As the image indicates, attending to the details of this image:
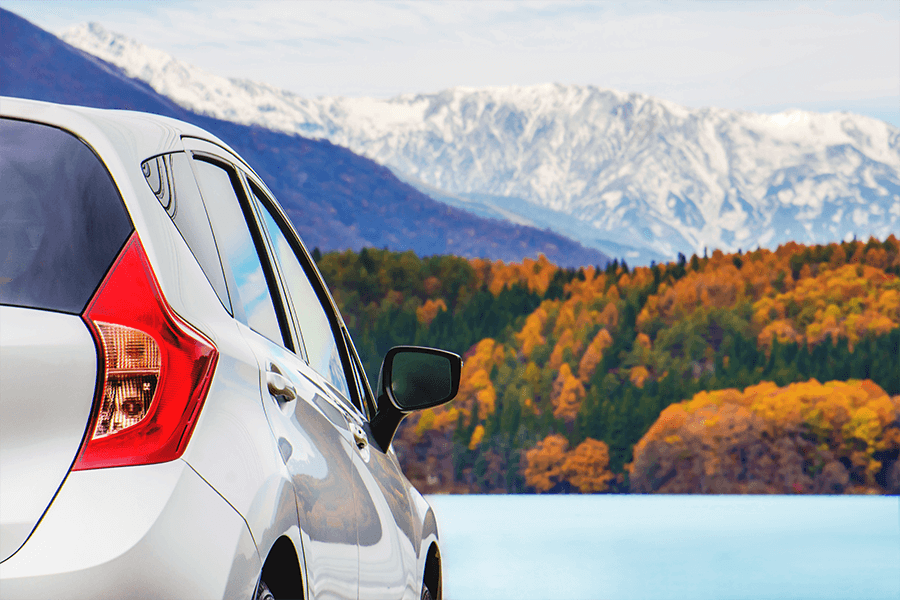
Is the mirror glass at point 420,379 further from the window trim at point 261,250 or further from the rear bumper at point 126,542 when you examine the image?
the rear bumper at point 126,542

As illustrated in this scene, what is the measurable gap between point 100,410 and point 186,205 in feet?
1.59

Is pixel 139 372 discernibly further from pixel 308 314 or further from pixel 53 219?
pixel 308 314

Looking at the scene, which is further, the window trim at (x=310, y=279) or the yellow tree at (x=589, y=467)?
the yellow tree at (x=589, y=467)

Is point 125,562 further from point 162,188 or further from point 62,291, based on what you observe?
point 162,188

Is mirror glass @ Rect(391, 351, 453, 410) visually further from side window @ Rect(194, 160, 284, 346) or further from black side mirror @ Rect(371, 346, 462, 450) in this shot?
side window @ Rect(194, 160, 284, 346)

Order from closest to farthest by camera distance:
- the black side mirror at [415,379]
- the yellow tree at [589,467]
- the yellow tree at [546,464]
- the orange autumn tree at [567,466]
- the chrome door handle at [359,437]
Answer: the chrome door handle at [359,437]
the black side mirror at [415,379]
the yellow tree at [589,467]
the orange autumn tree at [567,466]
the yellow tree at [546,464]

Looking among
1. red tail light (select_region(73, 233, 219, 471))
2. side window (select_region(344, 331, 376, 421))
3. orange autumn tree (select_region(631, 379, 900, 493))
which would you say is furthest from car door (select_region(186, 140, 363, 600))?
orange autumn tree (select_region(631, 379, 900, 493))

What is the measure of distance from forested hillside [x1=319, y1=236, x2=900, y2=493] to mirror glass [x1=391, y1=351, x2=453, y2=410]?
69.9 meters

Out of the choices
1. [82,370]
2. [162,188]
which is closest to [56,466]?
[82,370]

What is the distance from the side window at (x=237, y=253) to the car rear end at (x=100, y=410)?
1.17 ft

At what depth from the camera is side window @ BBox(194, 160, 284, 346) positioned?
6.78 ft

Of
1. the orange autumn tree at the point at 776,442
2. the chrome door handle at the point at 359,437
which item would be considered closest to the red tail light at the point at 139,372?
the chrome door handle at the point at 359,437

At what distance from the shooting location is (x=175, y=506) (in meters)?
1.51

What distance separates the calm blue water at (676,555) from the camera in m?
14.9
